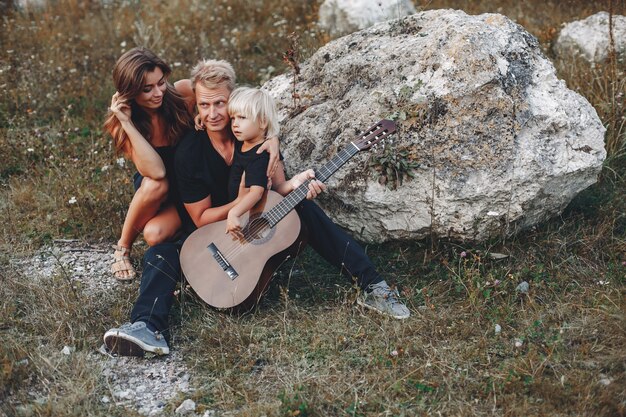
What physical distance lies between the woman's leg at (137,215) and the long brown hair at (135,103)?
0.31 m

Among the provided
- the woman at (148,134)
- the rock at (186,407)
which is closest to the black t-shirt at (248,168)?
Answer: the woman at (148,134)

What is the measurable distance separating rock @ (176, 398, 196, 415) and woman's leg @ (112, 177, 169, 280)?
1370 mm

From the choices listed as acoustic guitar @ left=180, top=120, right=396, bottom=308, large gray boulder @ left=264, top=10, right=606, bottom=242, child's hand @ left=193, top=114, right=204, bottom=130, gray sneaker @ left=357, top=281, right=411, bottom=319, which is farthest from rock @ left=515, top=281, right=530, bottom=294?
child's hand @ left=193, top=114, right=204, bottom=130

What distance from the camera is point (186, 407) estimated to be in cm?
353

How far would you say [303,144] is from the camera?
191 inches

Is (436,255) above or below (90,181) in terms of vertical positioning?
below

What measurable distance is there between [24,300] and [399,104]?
270cm

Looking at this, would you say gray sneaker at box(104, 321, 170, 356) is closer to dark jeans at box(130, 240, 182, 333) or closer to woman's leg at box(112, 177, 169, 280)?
dark jeans at box(130, 240, 182, 333)

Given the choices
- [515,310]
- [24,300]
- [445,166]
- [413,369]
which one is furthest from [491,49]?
[24,300]

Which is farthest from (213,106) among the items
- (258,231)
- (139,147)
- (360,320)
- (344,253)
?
(360,320)

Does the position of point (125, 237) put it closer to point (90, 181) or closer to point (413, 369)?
point (90, 181)

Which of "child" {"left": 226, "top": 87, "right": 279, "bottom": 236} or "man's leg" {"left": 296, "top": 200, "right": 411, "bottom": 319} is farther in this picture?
"man's leg" {"left": 296, "top": 200, "right": 411, "bottom": 319}

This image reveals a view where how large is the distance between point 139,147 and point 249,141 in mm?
714

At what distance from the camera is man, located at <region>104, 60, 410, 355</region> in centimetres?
416
